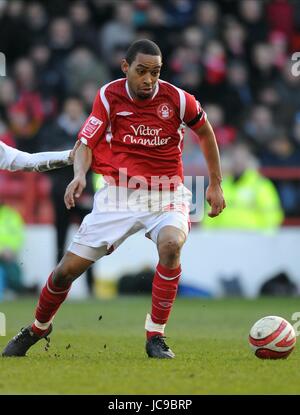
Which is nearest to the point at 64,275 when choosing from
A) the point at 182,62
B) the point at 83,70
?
the point at 83,70

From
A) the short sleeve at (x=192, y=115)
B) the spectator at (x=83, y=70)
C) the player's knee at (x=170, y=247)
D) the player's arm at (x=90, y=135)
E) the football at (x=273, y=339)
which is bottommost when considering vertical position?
the football at (x=273, y=339)

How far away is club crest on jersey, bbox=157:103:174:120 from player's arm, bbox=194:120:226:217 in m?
0.22

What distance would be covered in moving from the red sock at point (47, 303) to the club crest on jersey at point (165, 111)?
132cm

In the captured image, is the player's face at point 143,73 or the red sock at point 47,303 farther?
the red sock at point 47,303

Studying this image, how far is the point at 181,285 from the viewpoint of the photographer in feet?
49.3

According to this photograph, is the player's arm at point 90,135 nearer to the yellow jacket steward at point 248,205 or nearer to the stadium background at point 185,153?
the stadium background at point 185,153

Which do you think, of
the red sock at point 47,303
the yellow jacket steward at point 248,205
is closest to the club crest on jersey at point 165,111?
the red sock at point 47,303

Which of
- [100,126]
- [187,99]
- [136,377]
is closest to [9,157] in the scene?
[100,126]

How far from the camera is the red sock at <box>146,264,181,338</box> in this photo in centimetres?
763

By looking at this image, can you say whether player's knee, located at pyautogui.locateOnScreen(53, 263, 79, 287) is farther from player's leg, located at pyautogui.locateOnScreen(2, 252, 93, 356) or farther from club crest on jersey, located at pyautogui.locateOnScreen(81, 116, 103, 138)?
club crest on jersey, located at pyautogui.locateOnScreen(81, 116, 103, 138)

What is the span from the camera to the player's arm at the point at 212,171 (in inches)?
308

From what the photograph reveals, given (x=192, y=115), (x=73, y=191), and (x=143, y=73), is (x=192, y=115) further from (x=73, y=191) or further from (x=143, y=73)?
(x=73, y=191)

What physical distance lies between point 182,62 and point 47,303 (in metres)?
10.2

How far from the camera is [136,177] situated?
787cm
